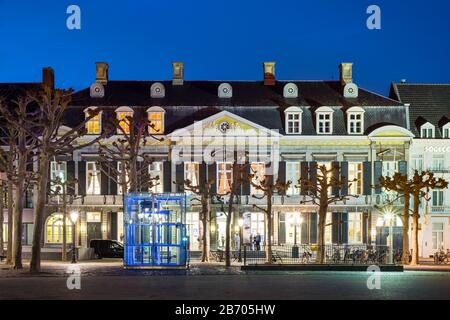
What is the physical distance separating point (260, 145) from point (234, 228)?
261 inches

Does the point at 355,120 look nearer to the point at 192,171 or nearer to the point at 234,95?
the point at 234,95

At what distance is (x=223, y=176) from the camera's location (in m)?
68.1

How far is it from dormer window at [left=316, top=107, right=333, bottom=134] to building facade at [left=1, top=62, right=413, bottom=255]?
0.08 meters

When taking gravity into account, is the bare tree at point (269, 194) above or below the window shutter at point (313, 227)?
above

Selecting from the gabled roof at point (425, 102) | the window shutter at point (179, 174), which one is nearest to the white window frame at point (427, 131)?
the gabled roof at point (425, 102)

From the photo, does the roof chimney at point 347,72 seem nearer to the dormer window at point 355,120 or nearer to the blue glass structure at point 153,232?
the dormer window at point 355,120

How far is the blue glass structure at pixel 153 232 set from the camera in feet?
133

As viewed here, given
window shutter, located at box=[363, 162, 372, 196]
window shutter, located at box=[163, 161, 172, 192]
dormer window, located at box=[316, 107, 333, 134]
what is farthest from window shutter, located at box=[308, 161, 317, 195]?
window shutter, located at box=[163, 161, 172, 192]

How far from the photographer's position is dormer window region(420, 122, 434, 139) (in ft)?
225

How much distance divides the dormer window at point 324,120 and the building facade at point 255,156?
3.0 inches

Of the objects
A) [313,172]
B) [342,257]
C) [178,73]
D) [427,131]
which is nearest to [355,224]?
[313,172]
